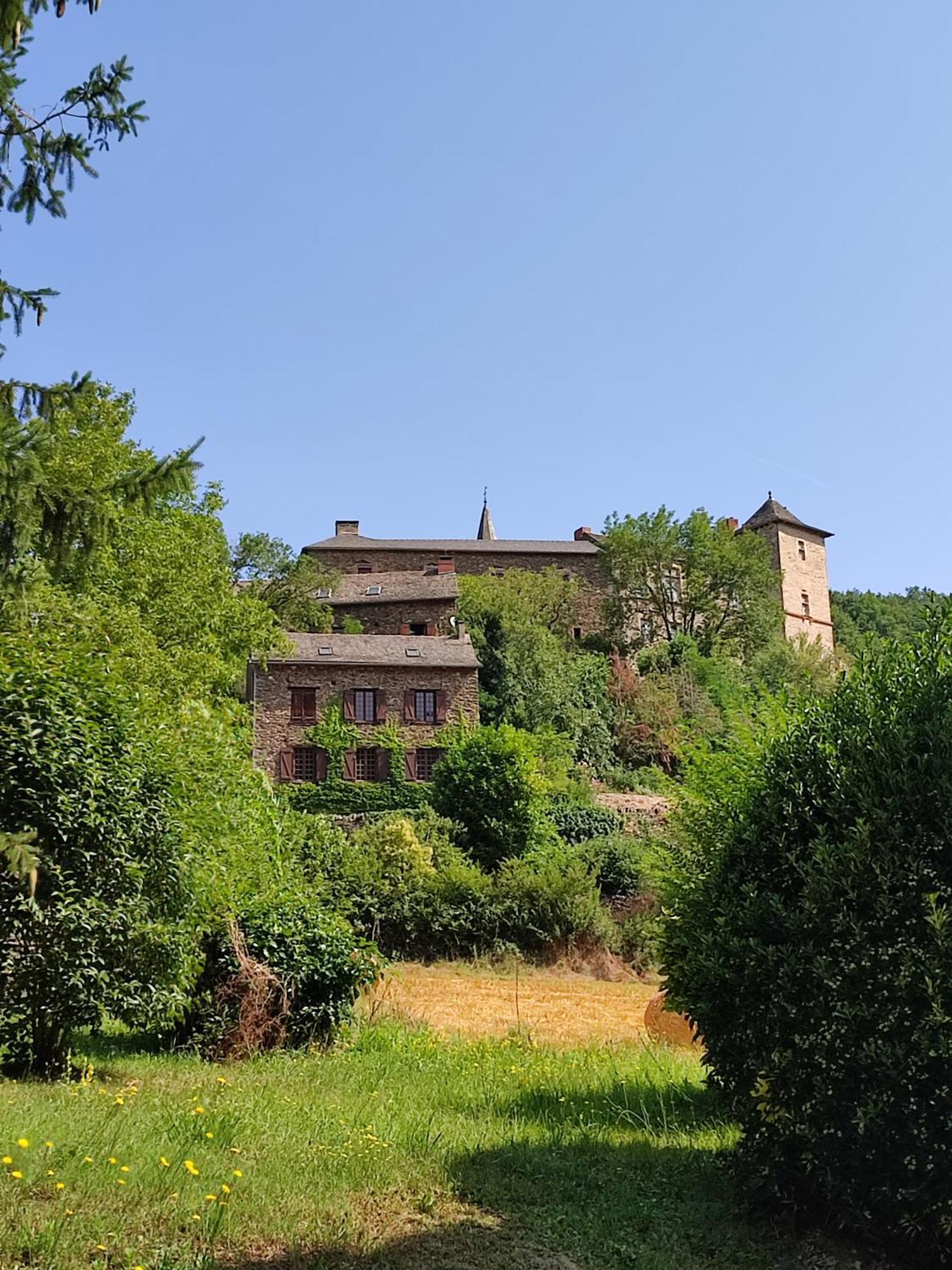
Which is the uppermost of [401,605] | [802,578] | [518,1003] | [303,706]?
[802,578]

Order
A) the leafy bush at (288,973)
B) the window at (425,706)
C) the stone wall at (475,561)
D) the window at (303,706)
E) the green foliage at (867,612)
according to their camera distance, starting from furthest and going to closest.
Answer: the green foliage at (867,612)
the stone wall at (475,561)
the window at (425,706)
the window at (303,706)
the leafy bush at (288,973)

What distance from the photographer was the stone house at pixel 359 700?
36.9 m

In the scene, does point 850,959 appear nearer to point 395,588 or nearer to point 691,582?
point 395,588

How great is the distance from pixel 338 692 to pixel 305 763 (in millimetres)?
2784

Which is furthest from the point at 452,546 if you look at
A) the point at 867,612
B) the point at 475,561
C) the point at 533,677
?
the point at 867,612

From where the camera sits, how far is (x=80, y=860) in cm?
705

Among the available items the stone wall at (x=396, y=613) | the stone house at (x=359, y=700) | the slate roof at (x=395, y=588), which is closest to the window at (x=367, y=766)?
the stone house at (x=359, y=700)

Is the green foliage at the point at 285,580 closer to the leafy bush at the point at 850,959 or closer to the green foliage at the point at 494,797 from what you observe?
the green foliage at the point at 494,797

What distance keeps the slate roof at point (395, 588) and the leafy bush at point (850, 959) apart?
43.5m

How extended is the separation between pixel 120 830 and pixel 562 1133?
3.57 meters

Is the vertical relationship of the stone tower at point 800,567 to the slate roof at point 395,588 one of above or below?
above

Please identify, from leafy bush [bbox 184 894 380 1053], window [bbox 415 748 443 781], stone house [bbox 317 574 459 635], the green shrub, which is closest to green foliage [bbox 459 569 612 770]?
stone house [bbox 317 574 459 635]

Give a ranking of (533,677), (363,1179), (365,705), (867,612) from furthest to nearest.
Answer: (867,612), (533,677), (365,705), (363,1179)

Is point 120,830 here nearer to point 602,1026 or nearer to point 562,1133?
point 562,1133
